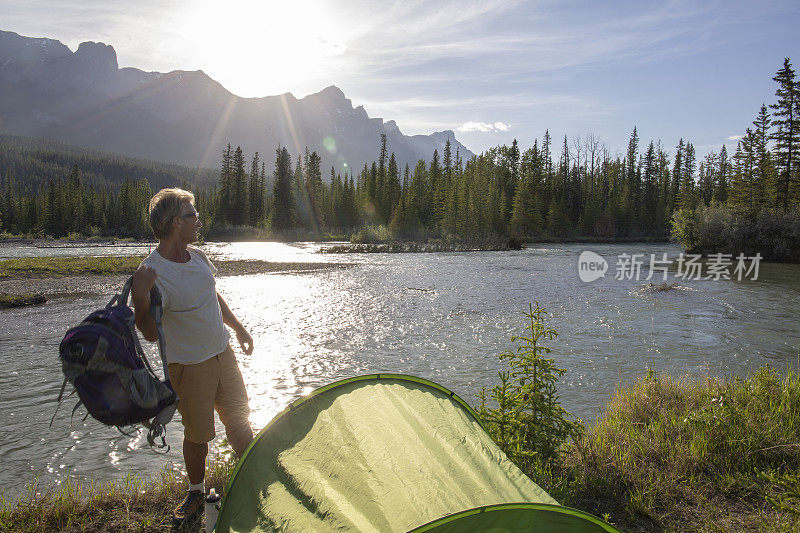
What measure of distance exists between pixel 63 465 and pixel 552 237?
245 ft

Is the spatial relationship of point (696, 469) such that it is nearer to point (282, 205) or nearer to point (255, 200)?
point (282, 205)

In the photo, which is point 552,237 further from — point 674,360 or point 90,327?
point 90,327

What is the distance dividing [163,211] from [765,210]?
1945 inches

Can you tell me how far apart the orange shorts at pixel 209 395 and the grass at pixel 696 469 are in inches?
94.9

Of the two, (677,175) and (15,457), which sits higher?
(677,175)

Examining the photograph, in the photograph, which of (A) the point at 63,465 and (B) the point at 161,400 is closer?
(B) the point at 161,400

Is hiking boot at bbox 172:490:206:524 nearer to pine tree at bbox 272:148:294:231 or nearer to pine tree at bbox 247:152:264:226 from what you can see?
pine tree at bbox 272:148:294:231

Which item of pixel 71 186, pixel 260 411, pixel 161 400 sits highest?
pixel 71 186

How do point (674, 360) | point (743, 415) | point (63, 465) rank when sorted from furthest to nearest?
A: 1. point (674, 360)
2. point (63, 465)
3. point (743, 415)

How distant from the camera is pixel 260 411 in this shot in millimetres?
7109

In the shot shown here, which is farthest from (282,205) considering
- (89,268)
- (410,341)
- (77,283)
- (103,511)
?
(103,511)

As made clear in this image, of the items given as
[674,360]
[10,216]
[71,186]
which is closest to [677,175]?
[674,360]

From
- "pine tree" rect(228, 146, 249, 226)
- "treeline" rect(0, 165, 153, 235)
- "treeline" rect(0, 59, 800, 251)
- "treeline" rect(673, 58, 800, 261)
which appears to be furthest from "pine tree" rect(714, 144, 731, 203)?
"treeline" rect(0, 165, 153, 235)

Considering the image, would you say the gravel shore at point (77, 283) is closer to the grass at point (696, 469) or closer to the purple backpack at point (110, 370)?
the purple backpack at point (110, 370)
